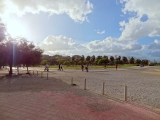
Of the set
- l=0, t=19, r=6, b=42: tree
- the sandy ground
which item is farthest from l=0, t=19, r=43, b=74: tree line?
the sandy ground

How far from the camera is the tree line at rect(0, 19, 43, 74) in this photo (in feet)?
67.6

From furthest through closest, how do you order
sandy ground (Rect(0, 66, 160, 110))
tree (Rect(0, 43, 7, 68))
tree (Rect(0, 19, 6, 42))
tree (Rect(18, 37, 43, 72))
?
tree (Rect(18, 37, 43, 72)), tree (Rect(0, 43, 7, 68)), tree (Rect(0, 19, 6, 42)), sandy ground (Rect(0, 66, 160, 110))

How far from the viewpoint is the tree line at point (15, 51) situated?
20616 mm

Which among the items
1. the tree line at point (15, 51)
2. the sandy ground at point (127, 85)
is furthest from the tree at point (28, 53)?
the sandy ground at point (127, 85)

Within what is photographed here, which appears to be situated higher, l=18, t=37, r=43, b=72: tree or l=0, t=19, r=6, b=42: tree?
l=0, t=19, r=6, b=42: tree

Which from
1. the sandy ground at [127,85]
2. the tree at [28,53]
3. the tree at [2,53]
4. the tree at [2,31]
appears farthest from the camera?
the tree at [28,53]

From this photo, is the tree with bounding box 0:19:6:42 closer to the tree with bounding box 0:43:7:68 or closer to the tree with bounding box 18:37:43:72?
the tree with bounding box 0:43:7:68

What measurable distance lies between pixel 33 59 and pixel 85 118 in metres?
21.5

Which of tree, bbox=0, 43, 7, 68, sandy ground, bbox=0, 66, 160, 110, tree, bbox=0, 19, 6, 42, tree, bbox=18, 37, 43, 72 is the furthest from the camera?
tree, bbox=18, 37, 43, 72

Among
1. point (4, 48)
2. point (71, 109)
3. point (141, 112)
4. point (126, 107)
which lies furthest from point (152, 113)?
point (4, 48)

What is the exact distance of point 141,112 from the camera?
19.8 ft

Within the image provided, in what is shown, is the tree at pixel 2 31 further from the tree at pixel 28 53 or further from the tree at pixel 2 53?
the tree at pixel 28 53

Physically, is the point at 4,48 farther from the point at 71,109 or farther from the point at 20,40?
the point at 71,109

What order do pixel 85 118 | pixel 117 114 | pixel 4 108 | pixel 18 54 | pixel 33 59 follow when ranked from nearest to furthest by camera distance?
pixel 85 118
pixel 117 114
pixel 4 108
pixel 18 54
pixel 33 59
